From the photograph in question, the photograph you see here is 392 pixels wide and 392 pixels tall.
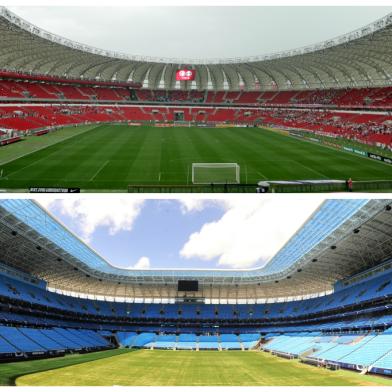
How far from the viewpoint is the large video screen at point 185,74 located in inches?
4203

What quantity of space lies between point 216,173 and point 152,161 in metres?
8.85

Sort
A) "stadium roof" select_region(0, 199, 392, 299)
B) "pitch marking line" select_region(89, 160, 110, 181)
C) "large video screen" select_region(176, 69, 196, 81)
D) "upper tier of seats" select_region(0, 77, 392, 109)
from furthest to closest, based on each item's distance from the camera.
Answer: "large video screen" select_region(176, 69, 196, 81) < "upper tier of seats" select_region(0, 77, 392, 109) < "pitch marking line" select_region(89, 160, 110, 181) < "stadium roof" select_region(0, 199, 392, 299)

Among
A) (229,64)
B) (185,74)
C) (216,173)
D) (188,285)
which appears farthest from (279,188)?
(185,74)

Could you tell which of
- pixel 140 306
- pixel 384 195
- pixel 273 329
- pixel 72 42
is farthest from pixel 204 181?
pixel 72 42

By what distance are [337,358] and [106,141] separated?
37.8m

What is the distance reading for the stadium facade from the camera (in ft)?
86.0

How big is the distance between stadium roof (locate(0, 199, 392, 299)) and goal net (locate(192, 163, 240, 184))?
6845 mm

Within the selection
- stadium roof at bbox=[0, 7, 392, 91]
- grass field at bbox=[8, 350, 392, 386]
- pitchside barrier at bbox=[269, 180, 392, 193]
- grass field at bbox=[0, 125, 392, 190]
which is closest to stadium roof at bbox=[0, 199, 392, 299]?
pitchside barrier at bbox=[269, 180, 392, 193]

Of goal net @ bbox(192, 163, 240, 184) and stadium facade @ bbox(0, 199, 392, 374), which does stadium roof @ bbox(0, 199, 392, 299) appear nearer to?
stadium facade @ bbox(0, 199, 392, 374)

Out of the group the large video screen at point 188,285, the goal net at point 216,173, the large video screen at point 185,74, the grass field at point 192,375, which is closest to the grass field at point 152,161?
the goal net at point 216,173

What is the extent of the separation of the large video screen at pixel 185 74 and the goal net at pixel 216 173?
7971 centimetres

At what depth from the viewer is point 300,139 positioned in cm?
5784

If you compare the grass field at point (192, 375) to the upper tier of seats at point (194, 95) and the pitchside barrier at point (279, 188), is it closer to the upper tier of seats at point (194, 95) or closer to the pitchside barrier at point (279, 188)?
the pitchside barrier at point (279, 188)

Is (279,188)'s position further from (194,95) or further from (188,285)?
(194,95)
